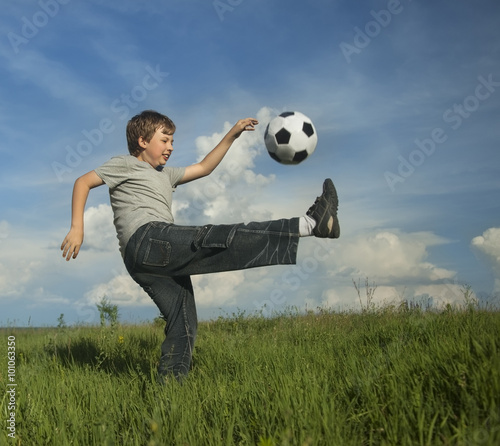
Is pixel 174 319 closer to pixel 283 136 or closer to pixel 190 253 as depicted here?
pixel 190 253

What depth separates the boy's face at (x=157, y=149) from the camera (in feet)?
16.5

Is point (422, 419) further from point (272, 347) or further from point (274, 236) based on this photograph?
point (272, 347)

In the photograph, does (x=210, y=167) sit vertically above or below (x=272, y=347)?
above

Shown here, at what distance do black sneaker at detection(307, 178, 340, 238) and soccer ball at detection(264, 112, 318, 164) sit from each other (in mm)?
1006

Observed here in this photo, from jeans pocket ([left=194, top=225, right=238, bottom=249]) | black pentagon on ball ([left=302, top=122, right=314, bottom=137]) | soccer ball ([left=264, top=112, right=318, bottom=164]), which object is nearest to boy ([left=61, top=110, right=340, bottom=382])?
jeans pocket ([left=194, top=225, right=238, bottom=249])

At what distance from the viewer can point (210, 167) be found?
5.61 m

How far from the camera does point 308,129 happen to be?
4.96m

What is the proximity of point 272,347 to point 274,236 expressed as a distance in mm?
2242

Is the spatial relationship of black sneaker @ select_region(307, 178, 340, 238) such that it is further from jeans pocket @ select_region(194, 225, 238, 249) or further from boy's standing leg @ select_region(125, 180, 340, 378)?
jeans pocket @ select_region(194, 225, 238, 249)

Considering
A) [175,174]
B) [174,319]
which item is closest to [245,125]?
[175,174]

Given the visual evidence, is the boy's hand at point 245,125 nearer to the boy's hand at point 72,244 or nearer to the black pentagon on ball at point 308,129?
the black pentagon on ball at point 308,129

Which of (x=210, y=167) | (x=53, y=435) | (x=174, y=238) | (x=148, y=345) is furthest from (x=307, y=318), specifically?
(x=53, y=435)

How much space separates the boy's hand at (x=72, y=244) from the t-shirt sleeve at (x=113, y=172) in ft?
2.15

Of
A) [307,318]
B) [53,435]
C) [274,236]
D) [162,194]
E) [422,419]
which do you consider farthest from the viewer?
[307,318]
